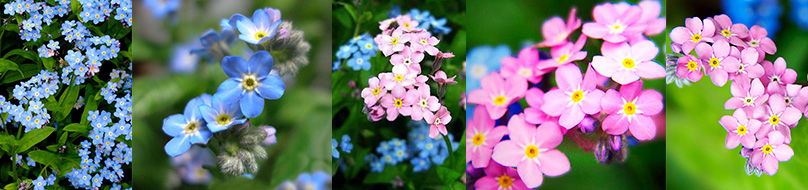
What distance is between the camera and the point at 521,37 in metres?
1.63

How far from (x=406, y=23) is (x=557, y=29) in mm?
423

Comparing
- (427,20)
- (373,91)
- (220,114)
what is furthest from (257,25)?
(427,20)

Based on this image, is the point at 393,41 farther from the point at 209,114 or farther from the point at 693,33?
the point at 693,33

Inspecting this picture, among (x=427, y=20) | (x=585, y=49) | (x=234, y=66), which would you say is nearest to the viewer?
(x=234, y=66)

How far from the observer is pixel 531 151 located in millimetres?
1561

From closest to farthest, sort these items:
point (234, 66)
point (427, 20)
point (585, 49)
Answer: point (234, 66) → point (585, 49) → point (427, 20)

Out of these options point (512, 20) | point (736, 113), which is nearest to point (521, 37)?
point (512, 20)

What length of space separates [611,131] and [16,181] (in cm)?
171

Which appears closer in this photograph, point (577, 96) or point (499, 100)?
point (577, 96)

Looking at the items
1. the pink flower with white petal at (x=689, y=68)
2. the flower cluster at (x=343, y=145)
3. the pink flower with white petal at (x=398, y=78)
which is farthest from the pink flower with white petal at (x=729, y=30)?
the flower cluster at (x=343, y=145)

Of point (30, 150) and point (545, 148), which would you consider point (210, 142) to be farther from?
point (545, 148)

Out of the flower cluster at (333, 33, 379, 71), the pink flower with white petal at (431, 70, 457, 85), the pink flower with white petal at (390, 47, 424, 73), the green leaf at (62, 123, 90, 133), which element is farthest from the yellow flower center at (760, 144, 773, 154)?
the green leaf at (62, 123, 90, 133)

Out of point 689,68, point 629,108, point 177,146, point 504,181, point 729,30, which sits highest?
point 729,30

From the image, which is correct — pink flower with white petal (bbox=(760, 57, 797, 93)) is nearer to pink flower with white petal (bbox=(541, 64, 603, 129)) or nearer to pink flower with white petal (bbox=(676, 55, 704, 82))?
pink flower with white petal (bbox=(676, 55, 704, 82))
